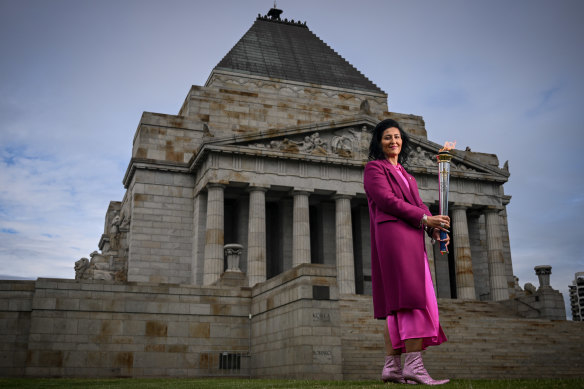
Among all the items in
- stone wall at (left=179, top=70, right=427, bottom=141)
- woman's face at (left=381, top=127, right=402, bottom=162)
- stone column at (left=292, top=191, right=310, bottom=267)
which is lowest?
woman's face at (left=381, top=127, right=402, bottom=162)

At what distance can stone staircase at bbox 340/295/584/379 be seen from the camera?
2120 centimetres

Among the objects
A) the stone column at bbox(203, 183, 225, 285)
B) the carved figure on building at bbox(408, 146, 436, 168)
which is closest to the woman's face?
the stone column at bbox(203, 183, 225, 285)

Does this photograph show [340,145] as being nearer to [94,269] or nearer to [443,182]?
[94,269]

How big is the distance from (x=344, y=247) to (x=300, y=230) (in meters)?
2.70

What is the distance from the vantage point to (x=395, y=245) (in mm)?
7434

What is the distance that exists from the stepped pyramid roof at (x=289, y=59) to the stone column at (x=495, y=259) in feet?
44.8

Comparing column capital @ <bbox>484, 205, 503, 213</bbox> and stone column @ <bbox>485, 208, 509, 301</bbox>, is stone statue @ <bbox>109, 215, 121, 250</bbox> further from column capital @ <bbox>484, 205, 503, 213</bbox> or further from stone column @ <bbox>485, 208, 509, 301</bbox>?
column capital @ <bbox>484, 205, 503, 213</bbox>

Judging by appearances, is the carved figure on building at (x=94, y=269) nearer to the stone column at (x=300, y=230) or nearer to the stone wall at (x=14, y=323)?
the stone column at (x=300, y=230)

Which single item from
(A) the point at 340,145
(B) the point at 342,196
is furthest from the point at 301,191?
(A) the point at 340,145

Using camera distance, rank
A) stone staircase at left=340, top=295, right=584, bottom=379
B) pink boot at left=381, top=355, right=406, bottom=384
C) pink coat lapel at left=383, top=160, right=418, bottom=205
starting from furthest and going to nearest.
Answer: stone staircase at left=340, top=295, right=584, bottom=379 < pink coat lapel at left=383, top=160, right=418, bottom=205 < pink boot at left=381, top=355, right=406, bottom=384

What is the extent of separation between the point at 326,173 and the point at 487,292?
44.1 ft

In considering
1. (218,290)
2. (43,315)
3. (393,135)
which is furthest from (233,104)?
(393,135)

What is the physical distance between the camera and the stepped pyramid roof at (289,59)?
44.7 m

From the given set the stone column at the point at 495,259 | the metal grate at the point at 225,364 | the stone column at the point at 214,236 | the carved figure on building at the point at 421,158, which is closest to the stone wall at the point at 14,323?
the metal grate at the point at 225,364
